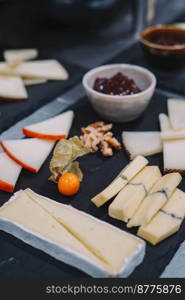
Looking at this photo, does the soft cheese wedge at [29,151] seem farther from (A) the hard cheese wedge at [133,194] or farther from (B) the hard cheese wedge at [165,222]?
(B) the hard cheese wedge at [165,222]

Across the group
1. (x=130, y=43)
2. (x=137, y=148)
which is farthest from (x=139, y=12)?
(x=137, y=148)

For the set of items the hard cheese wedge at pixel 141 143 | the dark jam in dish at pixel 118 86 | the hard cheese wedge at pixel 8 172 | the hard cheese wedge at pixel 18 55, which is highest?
the dark jam in dish at pixel 118 86

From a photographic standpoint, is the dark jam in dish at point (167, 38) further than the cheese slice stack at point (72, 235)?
Yes

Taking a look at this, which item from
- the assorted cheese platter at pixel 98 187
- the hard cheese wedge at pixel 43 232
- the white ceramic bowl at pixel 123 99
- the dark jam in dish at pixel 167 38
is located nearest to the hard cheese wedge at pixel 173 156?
the assorted cheese platter at pixel 98 187

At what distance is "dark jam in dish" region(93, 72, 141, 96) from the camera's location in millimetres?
1730

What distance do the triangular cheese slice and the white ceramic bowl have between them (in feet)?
1.01

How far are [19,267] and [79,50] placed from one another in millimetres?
1683

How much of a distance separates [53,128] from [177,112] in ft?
1.75

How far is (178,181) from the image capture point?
4.64 ft

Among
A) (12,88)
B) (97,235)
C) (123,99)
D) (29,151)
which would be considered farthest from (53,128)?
(97,235)

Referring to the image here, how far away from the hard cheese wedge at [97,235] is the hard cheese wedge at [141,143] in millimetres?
386

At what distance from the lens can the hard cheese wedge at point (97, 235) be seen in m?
1.15

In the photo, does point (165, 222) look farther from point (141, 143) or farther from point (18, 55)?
point (18, 55)

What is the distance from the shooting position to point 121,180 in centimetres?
140
